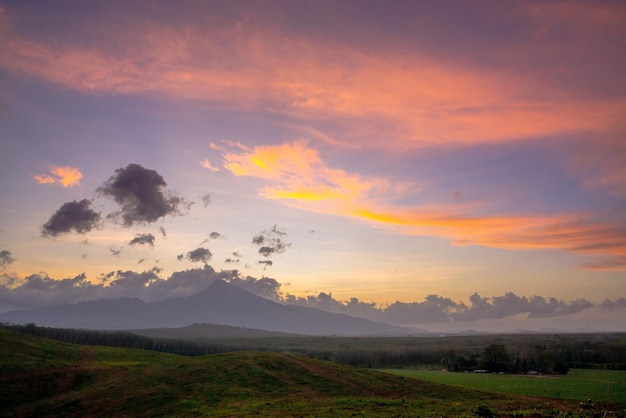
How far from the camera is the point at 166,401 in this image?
5656 cm

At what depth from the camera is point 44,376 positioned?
71000 mm

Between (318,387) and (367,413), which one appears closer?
(367,413)

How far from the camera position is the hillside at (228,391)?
4997 cm

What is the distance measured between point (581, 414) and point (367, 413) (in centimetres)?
2116

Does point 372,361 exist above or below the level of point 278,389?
below

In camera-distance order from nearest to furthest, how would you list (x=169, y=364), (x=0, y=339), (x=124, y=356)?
(x=169, y=364)
(x=0, y=339)
(x=124, y=356)

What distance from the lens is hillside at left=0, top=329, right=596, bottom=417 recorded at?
4997 centimetres

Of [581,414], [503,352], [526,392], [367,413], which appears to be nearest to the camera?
[581,414]

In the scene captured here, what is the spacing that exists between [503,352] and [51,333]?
196 meters

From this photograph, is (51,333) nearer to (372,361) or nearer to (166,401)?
(372,361)

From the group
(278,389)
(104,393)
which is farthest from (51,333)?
(278,389)

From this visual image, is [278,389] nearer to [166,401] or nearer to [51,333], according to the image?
[166,401]

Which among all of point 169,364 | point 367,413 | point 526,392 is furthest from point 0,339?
point 526,392

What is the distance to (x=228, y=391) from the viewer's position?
6016 cm
